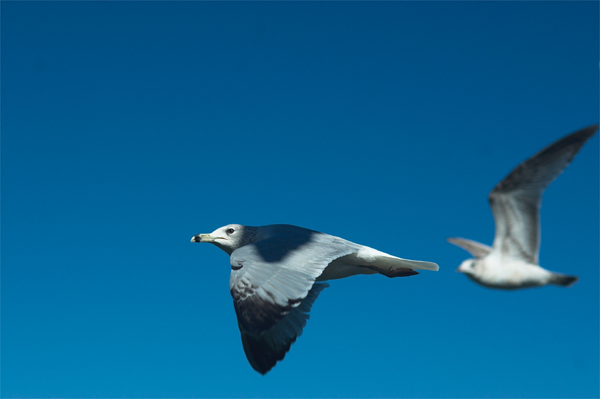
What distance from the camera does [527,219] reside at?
253cm

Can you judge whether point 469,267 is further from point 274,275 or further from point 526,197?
point 274,275

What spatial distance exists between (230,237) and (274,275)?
2.04 m

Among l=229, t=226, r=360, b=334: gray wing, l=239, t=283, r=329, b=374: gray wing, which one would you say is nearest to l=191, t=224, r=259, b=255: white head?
l=229, t=226, r=360, b=334: gray wing

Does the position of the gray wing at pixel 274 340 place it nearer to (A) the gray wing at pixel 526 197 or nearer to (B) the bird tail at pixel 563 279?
(A) the gray wing at pixel 526 197

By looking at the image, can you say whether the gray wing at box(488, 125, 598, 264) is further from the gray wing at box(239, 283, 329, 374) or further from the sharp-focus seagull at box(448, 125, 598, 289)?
the gray wing at box(239, 283, 329, 374)

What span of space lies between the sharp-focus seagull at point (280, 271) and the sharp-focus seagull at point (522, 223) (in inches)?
79.5

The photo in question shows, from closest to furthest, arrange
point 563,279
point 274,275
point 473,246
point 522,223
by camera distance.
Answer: point 563,279 → point 522,223 → point 473,246 → point 274,275

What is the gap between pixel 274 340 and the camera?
5.65 meters

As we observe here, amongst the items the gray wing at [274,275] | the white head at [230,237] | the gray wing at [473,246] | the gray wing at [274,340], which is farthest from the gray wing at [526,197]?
the white head at [230,237]

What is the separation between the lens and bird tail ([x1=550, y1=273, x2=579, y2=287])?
2.32 m

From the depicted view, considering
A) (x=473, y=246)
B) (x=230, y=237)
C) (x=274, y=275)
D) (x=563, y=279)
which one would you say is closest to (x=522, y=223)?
(x=563, y=279)

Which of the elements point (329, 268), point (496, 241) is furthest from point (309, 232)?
point (496, 241)

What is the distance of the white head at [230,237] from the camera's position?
6.50 meters

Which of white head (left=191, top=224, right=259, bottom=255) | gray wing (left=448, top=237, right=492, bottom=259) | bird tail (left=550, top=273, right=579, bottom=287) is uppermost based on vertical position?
white head (left=191, top=224, right=259, bottom=255)
